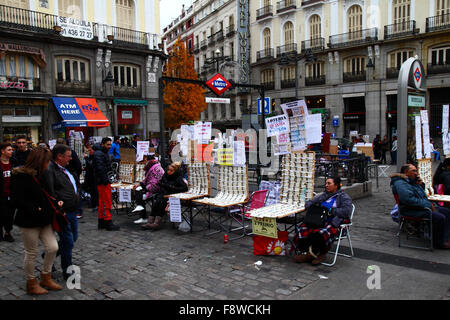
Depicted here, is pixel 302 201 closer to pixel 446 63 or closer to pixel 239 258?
pixel 239 258

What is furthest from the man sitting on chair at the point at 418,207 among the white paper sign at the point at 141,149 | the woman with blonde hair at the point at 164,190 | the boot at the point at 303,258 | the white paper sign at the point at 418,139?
the white paper sign at the point at 141,149

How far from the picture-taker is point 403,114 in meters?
7.62

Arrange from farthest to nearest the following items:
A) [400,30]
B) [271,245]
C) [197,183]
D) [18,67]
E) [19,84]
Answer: [400,30] < [18,67] < [19,84] < [197,183] < [271,245]

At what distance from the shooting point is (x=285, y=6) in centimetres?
3472

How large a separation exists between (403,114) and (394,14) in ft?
81.2

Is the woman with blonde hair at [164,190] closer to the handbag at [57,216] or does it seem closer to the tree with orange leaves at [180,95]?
the handbag at [57,216]

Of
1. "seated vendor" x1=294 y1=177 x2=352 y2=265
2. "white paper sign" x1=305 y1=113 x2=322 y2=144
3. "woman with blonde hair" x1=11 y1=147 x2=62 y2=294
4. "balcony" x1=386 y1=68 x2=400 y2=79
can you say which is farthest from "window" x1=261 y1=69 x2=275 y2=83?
"woman with blonde hair" x1=11 y1=147 x2=62 y2=294

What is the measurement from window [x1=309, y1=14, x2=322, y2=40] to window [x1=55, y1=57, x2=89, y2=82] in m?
20.3

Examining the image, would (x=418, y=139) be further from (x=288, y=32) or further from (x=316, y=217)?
(x=288, y=32)

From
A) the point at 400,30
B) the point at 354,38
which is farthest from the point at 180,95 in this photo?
the point at 400,30

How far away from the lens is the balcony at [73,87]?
2135 centimetres

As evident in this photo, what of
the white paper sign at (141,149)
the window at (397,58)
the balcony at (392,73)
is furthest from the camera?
the balcony at (392,73)

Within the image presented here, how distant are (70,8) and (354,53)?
852 inches
